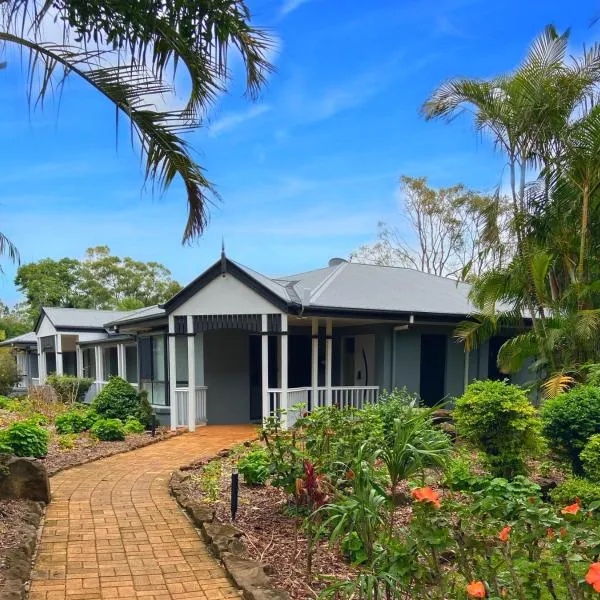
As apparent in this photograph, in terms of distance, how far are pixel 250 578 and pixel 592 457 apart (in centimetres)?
377

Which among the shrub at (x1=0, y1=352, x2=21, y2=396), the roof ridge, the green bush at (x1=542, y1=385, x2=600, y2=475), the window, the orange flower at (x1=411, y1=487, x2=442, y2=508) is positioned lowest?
the shrub at (x1=0, y1=352, x2=21, y2=396)

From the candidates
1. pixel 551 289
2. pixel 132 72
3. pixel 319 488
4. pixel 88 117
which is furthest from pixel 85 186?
pixel 551 289

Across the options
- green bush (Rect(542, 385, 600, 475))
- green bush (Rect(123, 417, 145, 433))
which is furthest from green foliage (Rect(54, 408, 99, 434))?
green bush (Rect(542, 385, 600, 475))

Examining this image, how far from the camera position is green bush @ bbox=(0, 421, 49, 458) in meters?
7.39

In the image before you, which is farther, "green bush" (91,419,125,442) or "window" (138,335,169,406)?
"window" (138,335,169,406)

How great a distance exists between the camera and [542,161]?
33.3 feet

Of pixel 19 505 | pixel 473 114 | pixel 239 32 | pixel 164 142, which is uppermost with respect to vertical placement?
pixel 473 114

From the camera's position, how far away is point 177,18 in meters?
4.86

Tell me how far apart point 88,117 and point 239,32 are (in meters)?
1.72

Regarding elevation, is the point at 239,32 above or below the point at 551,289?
above

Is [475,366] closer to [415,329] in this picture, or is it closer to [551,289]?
[415,329]

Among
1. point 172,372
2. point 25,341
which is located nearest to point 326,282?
point 172,372

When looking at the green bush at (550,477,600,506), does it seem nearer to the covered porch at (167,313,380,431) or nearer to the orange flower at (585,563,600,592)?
the orange flower at (585,563,600,592)

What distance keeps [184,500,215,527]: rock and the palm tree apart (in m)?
3.23
